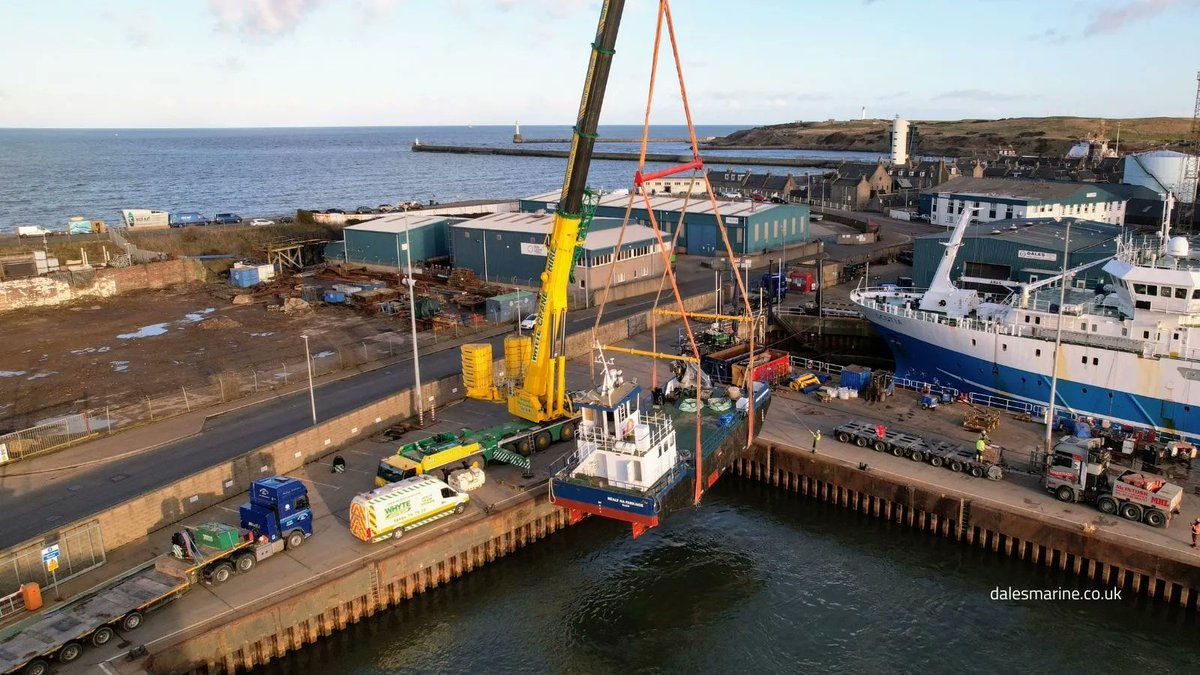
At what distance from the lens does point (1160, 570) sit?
87.0ft

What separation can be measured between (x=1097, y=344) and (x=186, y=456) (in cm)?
4176

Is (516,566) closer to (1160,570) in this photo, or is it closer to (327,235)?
(1160,570)

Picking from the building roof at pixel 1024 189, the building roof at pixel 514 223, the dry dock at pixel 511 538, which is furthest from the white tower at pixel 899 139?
the dry dock at pixel 511 538

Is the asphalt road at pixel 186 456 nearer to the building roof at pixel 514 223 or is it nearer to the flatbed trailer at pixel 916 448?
the building roof at pixel 514 223

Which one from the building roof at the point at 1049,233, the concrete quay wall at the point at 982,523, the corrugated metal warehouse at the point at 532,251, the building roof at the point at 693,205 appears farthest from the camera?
the building roof at the point at 693,205

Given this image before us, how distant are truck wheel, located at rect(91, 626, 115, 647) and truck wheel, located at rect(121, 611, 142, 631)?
1.42 ft

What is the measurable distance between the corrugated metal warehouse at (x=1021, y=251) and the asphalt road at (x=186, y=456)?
3668 cm

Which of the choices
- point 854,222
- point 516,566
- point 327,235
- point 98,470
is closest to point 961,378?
point 516,566

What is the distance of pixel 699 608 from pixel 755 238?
53.1 m

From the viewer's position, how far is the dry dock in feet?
76.8

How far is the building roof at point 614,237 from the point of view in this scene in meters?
63.9

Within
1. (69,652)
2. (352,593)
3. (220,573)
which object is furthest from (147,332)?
(69,652)

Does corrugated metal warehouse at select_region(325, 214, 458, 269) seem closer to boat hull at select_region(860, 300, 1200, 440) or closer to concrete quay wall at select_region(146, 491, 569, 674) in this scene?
boat hull at select_region(860, 300, 1200, 440)

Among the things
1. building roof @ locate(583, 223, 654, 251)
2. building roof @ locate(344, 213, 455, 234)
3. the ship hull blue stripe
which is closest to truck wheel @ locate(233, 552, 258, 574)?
the ship hull blue stripe
